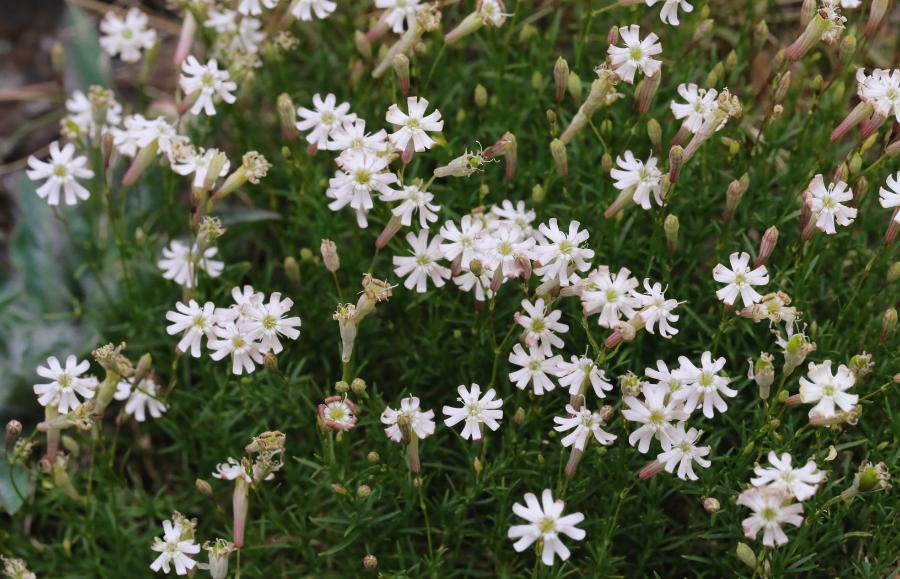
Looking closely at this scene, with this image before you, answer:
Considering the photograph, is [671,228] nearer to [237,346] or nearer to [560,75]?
[560,75]

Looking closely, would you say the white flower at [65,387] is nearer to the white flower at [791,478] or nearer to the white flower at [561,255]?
the white flower at [561,255]

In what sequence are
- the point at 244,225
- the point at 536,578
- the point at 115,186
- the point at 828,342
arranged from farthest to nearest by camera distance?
the point at 115,186 → the point at 244,225 → the point at 828,342 → the point at 536,578

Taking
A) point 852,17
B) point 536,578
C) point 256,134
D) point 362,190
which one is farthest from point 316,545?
point 852,17

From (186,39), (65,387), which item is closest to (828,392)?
(65,387)

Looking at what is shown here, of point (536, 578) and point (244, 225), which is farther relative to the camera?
point (244, 225)

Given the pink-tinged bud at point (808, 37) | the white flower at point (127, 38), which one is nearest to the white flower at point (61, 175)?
the white flower at point (127, 38)

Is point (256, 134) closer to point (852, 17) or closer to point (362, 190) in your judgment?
point (362, 190)

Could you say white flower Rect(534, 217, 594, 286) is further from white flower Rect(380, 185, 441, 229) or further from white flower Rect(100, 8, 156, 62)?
white flower Rect(100, 8, 156, 62)
